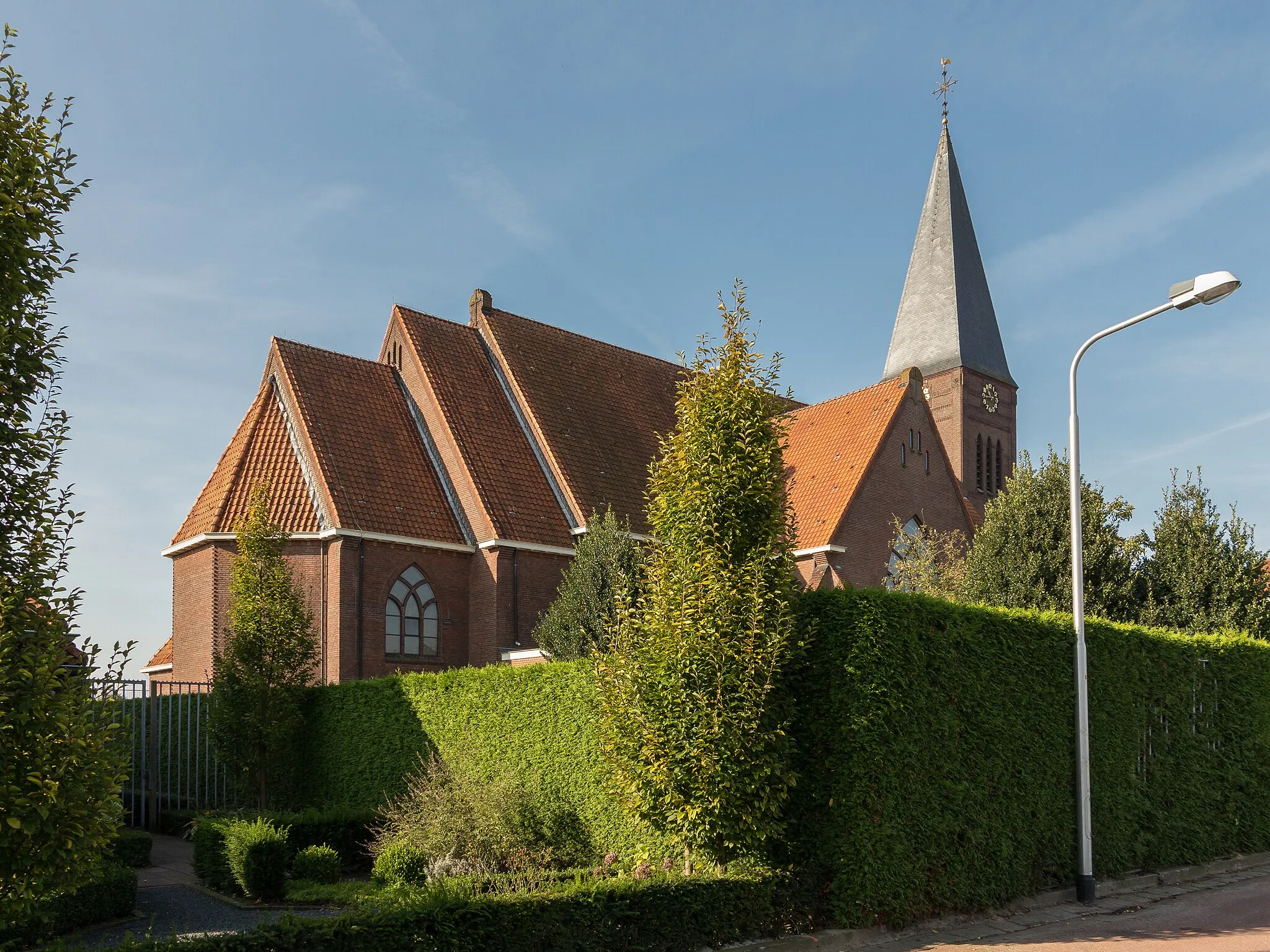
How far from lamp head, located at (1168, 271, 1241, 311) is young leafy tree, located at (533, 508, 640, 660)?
11.3 meters

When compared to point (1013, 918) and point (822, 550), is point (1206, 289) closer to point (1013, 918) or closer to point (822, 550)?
point (1013, 918)

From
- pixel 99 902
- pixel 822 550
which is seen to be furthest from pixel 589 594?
pixel 99 902

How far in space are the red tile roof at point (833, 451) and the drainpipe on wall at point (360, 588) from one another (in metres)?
11.9

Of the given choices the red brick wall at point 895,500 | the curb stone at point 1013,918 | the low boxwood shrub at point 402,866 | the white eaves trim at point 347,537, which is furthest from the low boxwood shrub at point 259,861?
the red brick wall at point 895,500

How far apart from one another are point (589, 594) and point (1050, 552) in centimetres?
944

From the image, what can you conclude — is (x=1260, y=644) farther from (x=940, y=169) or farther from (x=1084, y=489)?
(x=940, y=169)

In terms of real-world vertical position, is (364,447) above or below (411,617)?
above

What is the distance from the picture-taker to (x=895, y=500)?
3247 centimetres

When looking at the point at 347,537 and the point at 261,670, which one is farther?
the point at 347,537

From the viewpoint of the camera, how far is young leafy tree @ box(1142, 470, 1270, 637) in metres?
21.4

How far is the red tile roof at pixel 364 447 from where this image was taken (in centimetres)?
2797

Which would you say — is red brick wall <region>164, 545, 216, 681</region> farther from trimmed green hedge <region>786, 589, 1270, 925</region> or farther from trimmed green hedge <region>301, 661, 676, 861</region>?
trimmed green hedge <region>786, 589, 1270, 925</region>

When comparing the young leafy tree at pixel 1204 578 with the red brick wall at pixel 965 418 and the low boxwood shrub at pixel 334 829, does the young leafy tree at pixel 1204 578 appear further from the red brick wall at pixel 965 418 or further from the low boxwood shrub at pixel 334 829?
the red brick wall at pixel 965 418

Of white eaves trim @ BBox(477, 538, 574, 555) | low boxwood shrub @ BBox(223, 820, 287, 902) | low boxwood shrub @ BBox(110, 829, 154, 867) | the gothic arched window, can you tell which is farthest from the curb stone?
the gothic arched window
